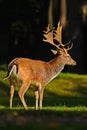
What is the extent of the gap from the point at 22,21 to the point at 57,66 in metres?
33.6

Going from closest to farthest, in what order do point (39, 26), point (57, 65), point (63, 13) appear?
point (57, 65), point (63, 13), point (39, 26)

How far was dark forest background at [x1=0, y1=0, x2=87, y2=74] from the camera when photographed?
35938 millimetres

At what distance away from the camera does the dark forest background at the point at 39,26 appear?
118 ft

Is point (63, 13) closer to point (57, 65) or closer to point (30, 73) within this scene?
point (57, 65)

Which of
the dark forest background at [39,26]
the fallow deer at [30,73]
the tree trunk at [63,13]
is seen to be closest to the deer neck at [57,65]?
the fallow deer at [30,73]

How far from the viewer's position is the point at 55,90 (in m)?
26.8

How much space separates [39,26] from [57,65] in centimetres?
2708

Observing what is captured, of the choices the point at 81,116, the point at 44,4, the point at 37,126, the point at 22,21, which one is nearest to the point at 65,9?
the point at 44,4

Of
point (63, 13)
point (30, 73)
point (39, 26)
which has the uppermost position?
point (63, 13)

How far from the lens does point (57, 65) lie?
1853 centimetres

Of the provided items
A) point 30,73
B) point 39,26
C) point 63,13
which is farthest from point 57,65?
point 39,26

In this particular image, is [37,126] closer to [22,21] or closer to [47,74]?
[47,74]

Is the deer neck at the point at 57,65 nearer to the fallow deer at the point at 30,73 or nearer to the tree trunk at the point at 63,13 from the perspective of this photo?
the fallow deer at the point at 30,73

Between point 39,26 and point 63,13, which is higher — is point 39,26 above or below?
below
